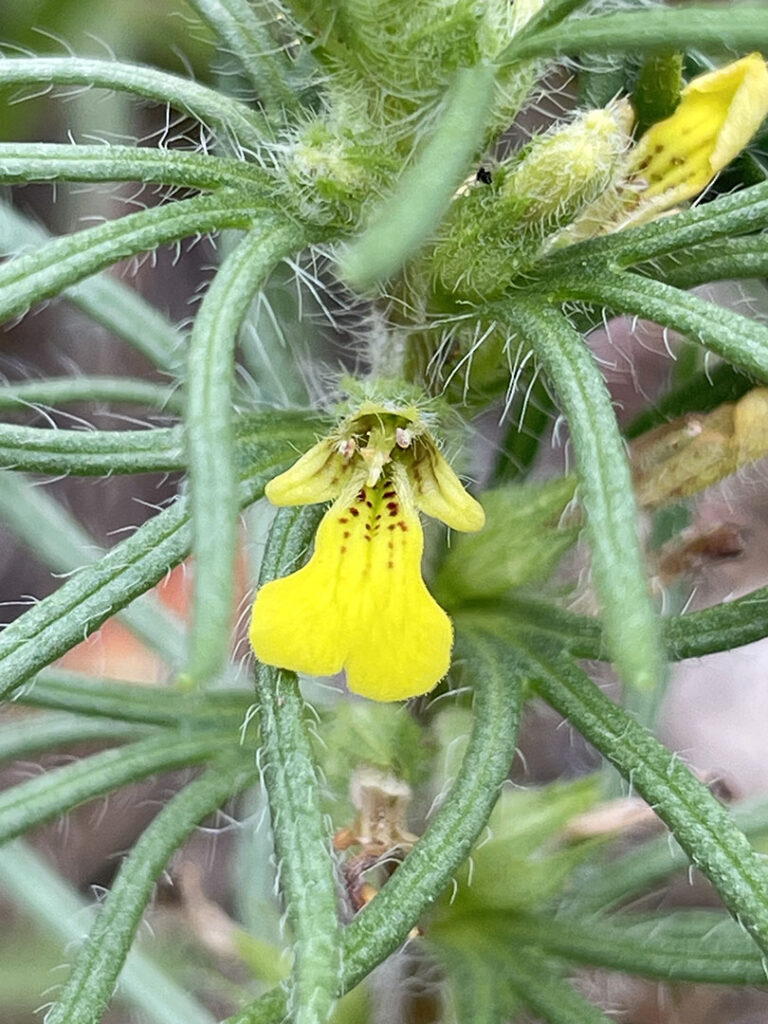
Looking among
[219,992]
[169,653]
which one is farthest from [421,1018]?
[219,992]

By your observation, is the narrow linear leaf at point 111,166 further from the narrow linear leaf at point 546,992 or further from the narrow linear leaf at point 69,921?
the narrow linear leaf at point 69,921

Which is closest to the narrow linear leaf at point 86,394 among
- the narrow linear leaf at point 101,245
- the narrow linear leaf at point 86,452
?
the narrow linear leaf at point 86,452

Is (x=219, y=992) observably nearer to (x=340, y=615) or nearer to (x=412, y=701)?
(x=412, y=701)

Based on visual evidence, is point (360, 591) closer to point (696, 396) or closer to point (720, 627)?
point (720, 627)

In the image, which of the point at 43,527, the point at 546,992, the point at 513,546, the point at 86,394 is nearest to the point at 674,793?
the point at 513,546

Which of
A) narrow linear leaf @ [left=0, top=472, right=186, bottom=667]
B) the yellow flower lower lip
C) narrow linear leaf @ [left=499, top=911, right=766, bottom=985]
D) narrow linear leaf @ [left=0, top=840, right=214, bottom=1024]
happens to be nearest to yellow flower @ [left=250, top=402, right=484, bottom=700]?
the yellow flower lower lip

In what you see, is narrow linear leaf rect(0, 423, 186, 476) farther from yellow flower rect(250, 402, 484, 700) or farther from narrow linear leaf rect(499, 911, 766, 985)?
narrow linear leaf rect(499, 911, 766, 985)
